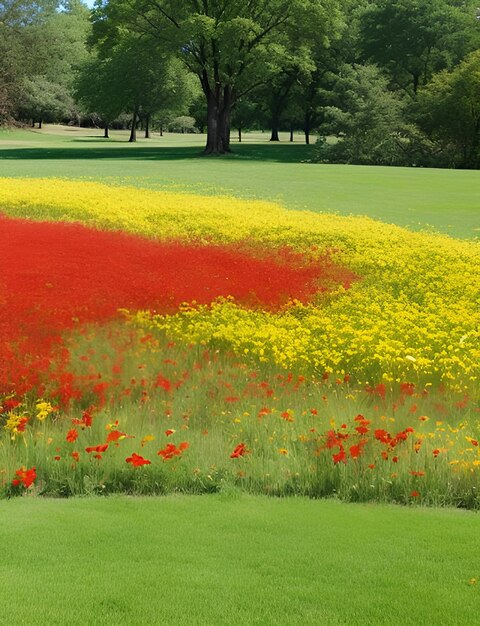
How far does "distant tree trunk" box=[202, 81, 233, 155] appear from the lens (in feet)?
200

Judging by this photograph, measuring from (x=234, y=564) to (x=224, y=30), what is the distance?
2101 inches

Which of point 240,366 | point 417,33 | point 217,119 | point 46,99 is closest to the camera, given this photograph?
point 240,366

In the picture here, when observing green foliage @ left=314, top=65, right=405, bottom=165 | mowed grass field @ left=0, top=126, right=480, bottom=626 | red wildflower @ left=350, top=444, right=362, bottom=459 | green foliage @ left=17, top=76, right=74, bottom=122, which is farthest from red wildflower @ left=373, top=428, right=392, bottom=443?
green foliage @ left=17, top=76, right=74, bottom=122

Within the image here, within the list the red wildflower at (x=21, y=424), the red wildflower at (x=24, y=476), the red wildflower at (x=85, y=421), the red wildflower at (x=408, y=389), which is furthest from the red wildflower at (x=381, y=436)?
the red wildflower at (x=21, y=424)

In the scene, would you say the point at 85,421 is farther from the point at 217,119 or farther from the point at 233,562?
the point at 217,119

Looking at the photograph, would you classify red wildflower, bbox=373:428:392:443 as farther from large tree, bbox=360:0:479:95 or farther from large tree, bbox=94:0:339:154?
large tree, bbox=360:0:479:95

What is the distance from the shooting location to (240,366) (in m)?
9.42

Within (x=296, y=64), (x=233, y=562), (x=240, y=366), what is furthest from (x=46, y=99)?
(x=233, y=562)

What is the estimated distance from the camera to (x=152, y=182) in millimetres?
35344

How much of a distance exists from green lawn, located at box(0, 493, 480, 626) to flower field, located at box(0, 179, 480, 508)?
0.57m

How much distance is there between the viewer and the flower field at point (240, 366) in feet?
21.0

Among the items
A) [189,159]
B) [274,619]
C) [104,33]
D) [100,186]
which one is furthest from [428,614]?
[104,33]

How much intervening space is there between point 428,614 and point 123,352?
20.5 ft

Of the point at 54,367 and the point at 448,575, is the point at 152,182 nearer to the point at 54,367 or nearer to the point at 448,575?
the point at 54,367
